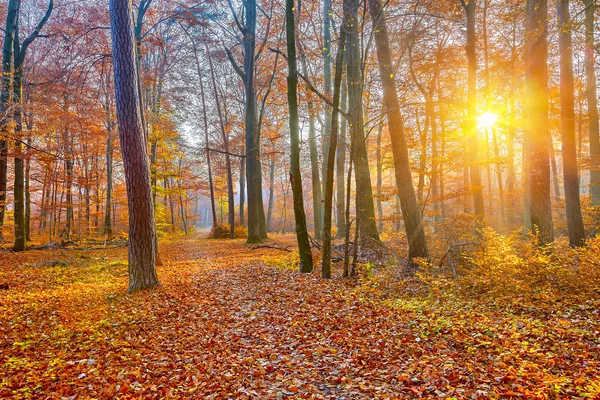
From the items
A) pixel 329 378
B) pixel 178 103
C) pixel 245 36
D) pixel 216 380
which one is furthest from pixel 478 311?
pixel 178 103

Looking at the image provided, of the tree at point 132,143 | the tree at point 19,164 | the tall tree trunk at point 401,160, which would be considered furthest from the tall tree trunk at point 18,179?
the tall tree trunk at point 401,160

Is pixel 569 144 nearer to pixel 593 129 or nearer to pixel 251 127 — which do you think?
pixel 593 129

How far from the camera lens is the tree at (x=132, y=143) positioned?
661 centimetres

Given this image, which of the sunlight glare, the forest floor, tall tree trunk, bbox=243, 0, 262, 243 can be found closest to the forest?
the forest floor

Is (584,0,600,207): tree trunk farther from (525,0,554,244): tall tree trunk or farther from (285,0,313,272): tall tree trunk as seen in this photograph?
(285,0,313,272): tall tree trunk

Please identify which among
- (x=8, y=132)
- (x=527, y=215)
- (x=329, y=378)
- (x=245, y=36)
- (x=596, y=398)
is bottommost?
(x=329, y=378)

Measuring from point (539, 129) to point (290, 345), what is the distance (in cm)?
804

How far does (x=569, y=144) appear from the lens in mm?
8695

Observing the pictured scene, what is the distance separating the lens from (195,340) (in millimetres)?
4641

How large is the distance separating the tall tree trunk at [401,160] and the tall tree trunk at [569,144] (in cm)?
411

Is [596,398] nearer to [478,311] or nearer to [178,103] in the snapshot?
[478,311]

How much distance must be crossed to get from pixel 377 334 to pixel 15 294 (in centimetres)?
704

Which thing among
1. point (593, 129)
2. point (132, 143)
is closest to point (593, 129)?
point (593, 129)

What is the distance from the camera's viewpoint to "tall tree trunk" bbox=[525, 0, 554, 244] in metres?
7.72
